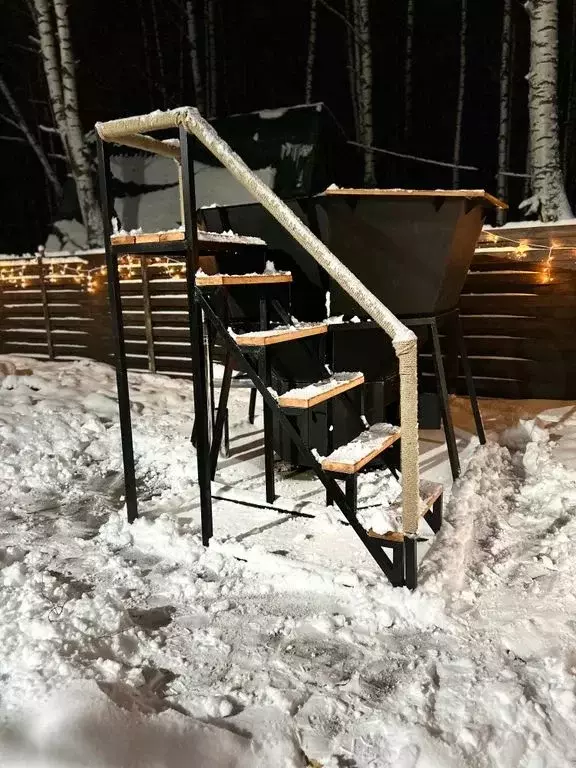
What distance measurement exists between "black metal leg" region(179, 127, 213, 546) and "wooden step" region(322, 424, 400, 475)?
86 centimetres

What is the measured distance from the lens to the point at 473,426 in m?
5.83

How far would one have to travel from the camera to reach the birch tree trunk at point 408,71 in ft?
40.6

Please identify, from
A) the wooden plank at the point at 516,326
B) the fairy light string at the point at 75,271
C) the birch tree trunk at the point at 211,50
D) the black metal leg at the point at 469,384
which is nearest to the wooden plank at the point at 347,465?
the black metal leg at the point at 469,384

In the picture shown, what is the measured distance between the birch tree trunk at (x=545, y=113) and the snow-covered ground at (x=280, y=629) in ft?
11.6

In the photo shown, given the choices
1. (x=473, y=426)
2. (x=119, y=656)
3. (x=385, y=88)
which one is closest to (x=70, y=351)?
(x=473, y=426)

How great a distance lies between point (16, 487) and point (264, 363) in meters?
2.74

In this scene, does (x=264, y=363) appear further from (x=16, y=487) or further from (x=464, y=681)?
(x=16, y=487)

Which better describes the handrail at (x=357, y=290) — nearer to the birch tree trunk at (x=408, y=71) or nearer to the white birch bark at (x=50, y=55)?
the white birch bark at (x=50, y=55)

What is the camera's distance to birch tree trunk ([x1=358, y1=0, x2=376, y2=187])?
10375 mm

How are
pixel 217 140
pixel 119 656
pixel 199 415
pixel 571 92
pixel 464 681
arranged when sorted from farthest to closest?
pixel 571 92
pixel 199 415
pixel 217 140
pixel 119 656
pixel 464 681

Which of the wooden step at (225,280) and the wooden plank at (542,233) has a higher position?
the wooden plank at (542,233)

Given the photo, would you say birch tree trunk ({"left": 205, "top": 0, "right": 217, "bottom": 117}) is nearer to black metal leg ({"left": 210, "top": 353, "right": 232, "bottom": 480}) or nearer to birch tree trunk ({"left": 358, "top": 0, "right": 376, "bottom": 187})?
birch tree trunk ({"left": 358, "top": 0, "right": 376, "bottom": 187})

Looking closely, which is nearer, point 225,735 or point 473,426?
point 225,735

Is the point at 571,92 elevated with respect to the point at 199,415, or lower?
elevated
